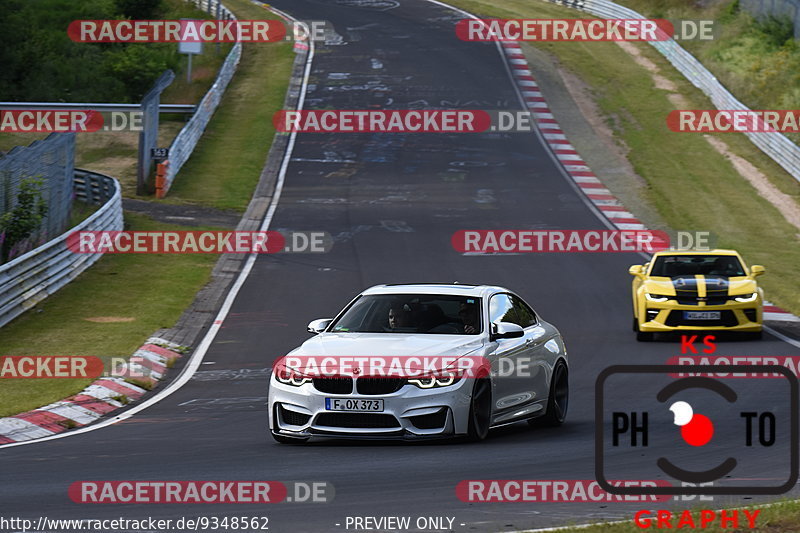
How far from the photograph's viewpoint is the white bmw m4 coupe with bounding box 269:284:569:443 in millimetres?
10844

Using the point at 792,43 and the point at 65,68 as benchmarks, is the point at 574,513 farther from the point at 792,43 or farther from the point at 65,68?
the point at 65,68

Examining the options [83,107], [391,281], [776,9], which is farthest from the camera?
[776,9]

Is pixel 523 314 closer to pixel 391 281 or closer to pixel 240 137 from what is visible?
pixel 391 281

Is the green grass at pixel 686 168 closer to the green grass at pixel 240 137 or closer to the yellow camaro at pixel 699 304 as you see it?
the yellow camaro at pixel 699 304

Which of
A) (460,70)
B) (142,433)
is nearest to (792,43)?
(460,70)

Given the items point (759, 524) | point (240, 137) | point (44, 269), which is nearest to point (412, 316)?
point (759, 524)

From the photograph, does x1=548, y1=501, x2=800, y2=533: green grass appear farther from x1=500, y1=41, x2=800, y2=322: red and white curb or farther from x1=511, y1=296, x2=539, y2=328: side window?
x1=500, y1=41, x2=800, y2=322: red and white curb

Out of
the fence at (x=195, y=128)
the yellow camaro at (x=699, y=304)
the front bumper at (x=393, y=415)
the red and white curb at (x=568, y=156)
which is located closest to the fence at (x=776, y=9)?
the red and white curb at (x=568, y=156)

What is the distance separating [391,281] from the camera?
25109mm

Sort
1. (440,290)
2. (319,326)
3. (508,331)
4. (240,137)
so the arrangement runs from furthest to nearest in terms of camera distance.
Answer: (240,137)
(440,290)
(319,326)
(508,331)

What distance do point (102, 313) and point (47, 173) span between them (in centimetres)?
444

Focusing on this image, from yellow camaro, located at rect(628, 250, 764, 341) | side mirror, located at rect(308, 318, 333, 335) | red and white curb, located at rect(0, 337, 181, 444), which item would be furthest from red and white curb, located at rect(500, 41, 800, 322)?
side mirror, located at rect(308, 318, 333, 335)

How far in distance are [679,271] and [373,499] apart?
1291cm

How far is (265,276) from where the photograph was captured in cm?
2644
